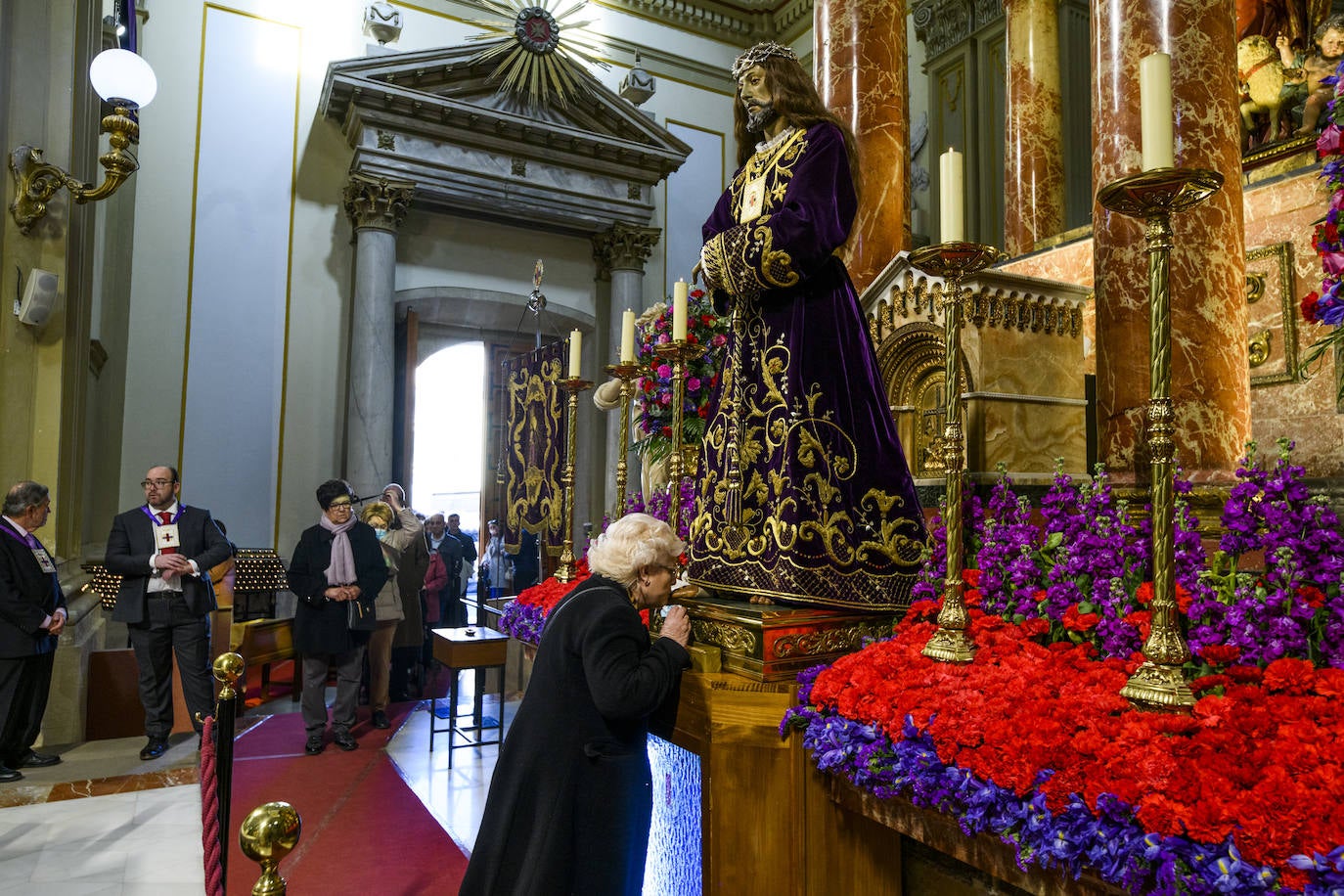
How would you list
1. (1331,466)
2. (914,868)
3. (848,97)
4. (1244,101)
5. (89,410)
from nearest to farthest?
(914,868) → (1331,466) → (848,97) → (1244,101) → (89,410)

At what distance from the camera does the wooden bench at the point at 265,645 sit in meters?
6.79

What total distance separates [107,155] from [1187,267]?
5.59m

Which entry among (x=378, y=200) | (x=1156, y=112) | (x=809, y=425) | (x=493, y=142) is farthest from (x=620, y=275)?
(x=1156, y=112)

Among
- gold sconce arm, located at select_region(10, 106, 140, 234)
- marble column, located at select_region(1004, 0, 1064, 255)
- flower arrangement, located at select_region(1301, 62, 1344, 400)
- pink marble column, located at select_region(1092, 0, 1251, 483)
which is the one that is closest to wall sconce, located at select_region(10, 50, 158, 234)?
gold sconce arm, located at select_region(10, 106, 140, 234)

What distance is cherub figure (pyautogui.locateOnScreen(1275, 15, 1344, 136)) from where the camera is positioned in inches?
190

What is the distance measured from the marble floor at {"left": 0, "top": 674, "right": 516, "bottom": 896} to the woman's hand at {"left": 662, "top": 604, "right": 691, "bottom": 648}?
6.72 ft

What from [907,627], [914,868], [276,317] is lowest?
[914,868]

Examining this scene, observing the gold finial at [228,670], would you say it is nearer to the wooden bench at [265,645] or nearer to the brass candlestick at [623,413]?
the brass candlestick at [623,413]

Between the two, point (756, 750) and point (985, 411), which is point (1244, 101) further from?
point (756, 750)

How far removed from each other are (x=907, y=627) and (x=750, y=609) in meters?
0.47

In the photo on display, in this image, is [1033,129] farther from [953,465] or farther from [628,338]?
[953,465]

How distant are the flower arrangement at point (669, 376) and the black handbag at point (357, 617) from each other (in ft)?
7.35

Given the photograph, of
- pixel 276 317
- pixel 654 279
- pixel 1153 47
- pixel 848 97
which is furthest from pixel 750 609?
pixel 654 279

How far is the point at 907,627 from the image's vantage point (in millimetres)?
2672
